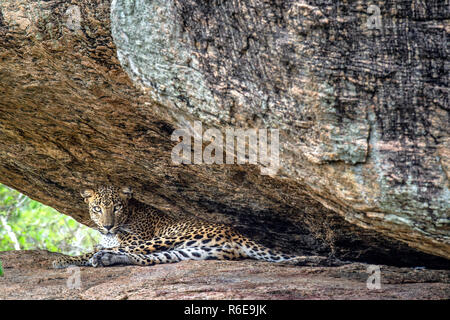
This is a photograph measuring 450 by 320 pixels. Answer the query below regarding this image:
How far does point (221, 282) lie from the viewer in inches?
247

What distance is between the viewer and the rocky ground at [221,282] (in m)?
5.81

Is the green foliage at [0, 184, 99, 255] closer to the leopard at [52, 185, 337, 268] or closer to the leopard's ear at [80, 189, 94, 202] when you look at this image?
the leopard's ear at [80, 189, 94, 202]

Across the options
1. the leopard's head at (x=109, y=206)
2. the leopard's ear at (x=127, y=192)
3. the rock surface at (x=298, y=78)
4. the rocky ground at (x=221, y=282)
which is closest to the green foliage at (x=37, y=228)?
the leopard's head at (x=109, y=206)

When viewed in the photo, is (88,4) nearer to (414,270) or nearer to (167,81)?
(167,81)

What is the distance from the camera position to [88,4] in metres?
6.38

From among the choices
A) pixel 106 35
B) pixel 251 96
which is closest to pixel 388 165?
pixel 251 96

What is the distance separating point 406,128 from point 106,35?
3.46m

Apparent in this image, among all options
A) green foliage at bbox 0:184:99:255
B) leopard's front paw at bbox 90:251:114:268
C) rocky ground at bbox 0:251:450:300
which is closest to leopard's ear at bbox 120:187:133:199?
leopard's front paw at bbox 90:251:114:268

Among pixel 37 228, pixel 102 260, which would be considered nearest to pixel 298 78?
pixel 102 260

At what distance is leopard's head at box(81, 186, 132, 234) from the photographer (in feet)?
29.3

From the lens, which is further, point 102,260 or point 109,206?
point 109,206

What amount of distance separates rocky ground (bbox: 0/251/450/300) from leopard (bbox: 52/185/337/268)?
302 mm

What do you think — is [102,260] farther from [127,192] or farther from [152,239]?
[127,192]

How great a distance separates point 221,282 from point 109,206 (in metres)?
3.22
